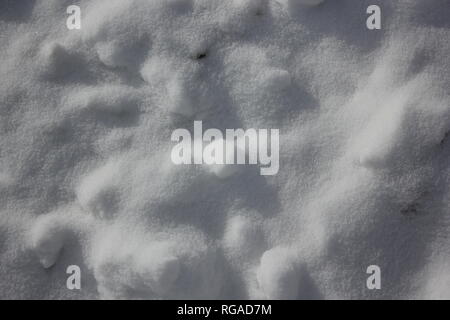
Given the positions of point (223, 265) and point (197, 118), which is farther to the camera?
point (197, 118)

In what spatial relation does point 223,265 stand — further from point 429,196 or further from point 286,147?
point 429,196

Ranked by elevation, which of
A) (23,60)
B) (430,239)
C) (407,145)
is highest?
(23,60)

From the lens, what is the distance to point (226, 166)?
1225 mm

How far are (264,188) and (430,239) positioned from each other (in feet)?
1.70

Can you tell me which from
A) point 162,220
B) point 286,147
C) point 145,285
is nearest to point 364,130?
point 286,147

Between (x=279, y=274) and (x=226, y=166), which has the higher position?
(x=226, y=166)

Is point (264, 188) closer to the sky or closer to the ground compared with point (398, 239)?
closer to the sky

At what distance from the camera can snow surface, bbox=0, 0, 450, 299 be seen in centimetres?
117

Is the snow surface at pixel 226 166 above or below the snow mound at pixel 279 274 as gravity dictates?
above

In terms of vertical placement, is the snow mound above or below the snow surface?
below

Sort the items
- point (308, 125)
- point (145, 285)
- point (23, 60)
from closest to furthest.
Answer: point (145, 285)
point (308, 125)
point (23, 60)

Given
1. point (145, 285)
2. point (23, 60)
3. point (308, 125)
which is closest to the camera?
point (145, 285)

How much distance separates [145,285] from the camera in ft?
3.79

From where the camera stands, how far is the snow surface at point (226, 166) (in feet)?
3.83
